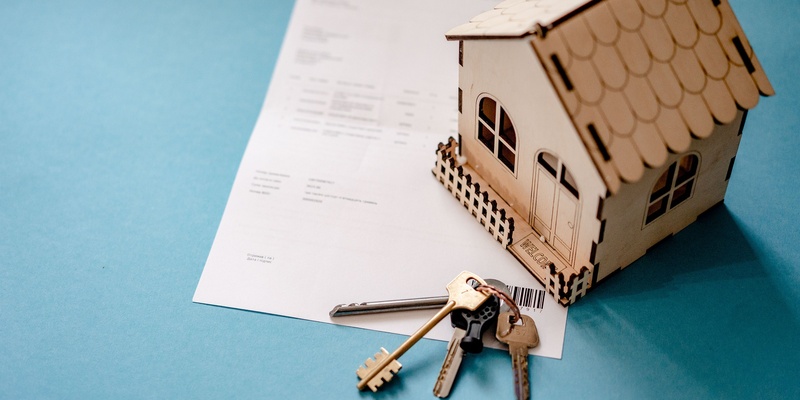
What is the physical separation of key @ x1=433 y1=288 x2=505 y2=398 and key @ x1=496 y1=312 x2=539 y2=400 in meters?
0.02

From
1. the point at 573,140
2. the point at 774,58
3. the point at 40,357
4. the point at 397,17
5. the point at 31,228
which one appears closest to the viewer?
the point at 573,140

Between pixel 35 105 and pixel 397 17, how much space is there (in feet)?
2.49

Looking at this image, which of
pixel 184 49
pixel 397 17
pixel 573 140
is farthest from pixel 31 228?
pixel 573 140

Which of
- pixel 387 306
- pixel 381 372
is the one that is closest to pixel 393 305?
pixel 387 306

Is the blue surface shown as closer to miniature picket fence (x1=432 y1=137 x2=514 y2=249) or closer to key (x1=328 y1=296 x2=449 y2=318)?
key (x1=328 y1=296 x2=449 y2=318)

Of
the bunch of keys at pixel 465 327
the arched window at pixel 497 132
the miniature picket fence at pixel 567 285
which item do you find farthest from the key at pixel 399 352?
the arched window at pixel 497 132

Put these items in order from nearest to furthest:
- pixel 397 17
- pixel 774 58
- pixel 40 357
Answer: pixel 40 357
pixel 774 58
pixel 397 17

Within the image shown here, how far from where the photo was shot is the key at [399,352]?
1.47 metres

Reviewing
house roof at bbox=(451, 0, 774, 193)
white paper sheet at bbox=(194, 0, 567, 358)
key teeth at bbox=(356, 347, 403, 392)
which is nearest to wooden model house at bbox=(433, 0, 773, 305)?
house roof at bbox=(451, 0, 774, 193)

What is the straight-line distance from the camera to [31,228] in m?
1.73

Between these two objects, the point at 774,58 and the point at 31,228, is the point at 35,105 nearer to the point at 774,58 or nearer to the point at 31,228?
the point at 31,228

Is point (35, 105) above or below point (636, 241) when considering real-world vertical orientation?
above

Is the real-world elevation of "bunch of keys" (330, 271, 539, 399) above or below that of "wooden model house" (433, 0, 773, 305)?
below

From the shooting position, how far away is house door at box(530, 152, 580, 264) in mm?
1464
